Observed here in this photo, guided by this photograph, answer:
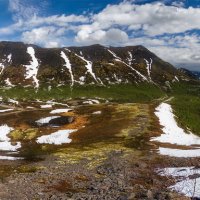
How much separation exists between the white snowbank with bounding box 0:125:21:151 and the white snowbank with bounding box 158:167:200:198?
38.9 meters

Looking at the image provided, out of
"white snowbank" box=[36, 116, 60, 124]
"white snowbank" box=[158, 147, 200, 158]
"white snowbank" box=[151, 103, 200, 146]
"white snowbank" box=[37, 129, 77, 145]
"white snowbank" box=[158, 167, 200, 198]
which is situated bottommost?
"white snowbank" box=[151, 103, 200, 146]

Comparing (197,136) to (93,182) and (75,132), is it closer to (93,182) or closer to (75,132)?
(75,132)

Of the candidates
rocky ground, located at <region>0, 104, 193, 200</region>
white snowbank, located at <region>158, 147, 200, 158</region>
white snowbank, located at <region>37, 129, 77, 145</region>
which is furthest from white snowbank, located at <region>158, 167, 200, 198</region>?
white snowbank, located at <region>37, 129, 77, 145</region>

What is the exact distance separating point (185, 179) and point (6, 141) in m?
55.5

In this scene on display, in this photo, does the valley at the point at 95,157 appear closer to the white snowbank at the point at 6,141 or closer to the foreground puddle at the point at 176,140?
the white snowbank at the point at 6,141

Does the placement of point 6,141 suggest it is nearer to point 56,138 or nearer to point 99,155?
point 56,138

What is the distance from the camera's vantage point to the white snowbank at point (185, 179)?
37.9m

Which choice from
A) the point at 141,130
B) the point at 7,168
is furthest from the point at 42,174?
the point at 141,130

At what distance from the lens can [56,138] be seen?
90188mm

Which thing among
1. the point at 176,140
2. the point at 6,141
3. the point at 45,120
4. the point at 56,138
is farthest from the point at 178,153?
the point at 45,120

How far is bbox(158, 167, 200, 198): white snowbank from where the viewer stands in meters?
37.9

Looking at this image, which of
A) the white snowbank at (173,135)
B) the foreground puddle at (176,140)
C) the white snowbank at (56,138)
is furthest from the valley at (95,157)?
the white snowbank at (173,135)

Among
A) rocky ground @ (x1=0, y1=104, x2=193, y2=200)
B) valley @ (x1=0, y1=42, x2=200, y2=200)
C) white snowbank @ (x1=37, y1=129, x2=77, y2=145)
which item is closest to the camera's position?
rocky ground @ (x1=0, y1=104, x2=193, y2=200)

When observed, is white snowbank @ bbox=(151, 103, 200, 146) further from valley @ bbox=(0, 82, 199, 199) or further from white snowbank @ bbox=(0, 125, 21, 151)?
white snowbank @ bbox=(0, 125, 21, 151)
